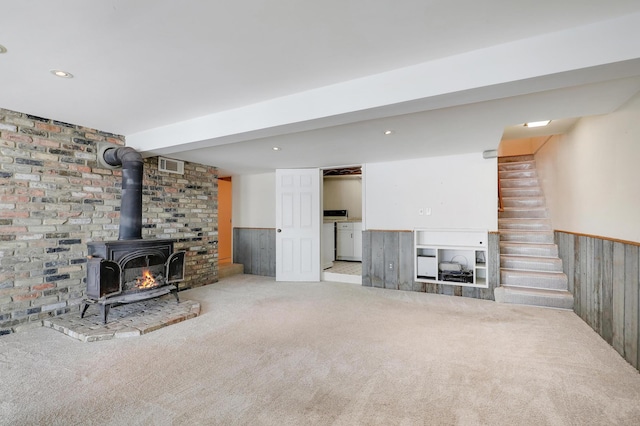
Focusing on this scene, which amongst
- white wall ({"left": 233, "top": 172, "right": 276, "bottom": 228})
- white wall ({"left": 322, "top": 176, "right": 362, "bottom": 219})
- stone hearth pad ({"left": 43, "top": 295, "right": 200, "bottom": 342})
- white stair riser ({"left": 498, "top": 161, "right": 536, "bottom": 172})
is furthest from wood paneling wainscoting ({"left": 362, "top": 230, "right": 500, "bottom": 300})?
stone hearth pad ({"left": 43, "top": 295, "right": 200, "bottom": 342})

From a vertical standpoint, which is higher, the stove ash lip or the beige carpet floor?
the stove ash lip

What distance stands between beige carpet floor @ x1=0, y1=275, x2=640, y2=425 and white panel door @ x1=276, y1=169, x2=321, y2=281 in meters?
1.96

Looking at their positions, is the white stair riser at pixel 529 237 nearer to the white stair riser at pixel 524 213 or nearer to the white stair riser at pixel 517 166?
the white stair riser at pixel 524 213

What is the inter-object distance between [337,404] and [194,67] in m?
2.41

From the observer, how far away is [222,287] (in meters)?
4.91

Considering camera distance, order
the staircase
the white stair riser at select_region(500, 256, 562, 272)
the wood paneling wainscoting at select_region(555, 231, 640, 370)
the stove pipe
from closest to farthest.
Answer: the wood paneling wainscoting at select_region(555, 231, 640, 370) < the stove pipe < the staircase < the white stair riser at select_region(500, 256, 562, 272)

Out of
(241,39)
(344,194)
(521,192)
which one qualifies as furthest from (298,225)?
(521,192)

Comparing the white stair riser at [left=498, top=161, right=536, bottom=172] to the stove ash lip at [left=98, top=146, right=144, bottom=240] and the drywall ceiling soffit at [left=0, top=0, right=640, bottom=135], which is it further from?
the stove ash lip at [left=98, top=146, right=144, bottom=240]

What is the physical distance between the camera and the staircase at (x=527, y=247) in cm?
386

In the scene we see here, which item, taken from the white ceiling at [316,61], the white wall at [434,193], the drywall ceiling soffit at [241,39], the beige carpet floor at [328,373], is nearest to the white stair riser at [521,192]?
the white wall at [434,193]

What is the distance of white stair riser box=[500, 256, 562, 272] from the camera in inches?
161

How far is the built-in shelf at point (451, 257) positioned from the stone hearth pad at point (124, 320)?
10.7 feet

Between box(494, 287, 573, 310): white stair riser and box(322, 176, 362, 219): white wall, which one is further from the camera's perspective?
box(322, 176, 362, 219): white wall

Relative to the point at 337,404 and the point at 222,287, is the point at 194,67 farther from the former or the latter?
the point at 222,287
